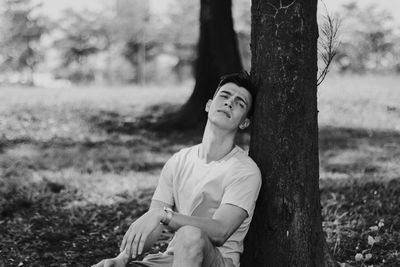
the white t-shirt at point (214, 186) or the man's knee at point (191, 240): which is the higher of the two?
the white t-shirt at point (214, 186)

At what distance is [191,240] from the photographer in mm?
2834

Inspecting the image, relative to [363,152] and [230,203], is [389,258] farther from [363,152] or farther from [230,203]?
[363,152]

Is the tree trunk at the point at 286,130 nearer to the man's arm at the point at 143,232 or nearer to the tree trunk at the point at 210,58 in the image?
the man's arm at the point at 143,232

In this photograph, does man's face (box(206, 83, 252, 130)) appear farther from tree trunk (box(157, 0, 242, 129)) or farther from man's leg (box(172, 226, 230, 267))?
tree trunk (box(157, 0, 242, 129))

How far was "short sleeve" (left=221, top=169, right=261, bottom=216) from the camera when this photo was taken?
3.14 meters

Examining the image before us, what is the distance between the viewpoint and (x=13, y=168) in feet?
23.6

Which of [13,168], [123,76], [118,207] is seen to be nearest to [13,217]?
[118,207]

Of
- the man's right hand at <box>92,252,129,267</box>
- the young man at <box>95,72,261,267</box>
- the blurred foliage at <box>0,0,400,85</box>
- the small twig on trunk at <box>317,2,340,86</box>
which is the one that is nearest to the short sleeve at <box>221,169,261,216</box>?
the young man at <box>95,72,261,267</box>

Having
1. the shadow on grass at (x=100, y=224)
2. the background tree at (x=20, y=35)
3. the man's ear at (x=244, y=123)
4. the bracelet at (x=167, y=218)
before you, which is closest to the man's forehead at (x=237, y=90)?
the man's ear at (x=244, y=123)

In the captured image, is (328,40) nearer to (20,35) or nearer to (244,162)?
(244,162)

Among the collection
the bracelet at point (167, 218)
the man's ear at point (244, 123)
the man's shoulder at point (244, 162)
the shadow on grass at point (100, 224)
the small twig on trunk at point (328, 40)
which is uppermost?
the small twig on trunk at point (328, 40)

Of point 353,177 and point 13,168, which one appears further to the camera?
point 13,168

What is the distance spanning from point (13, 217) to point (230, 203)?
3185mm

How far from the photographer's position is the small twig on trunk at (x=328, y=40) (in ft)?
12.6
